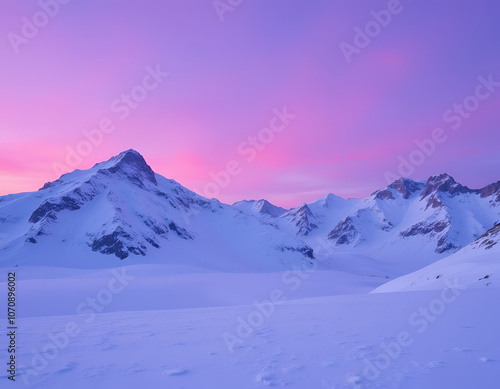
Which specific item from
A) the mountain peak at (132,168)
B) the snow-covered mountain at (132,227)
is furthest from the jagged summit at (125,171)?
the snow-covered mountain at (132,227)

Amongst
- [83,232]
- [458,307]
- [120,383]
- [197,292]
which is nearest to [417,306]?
[458,307]

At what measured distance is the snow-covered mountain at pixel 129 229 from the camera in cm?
7769

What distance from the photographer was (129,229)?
84.6 meters

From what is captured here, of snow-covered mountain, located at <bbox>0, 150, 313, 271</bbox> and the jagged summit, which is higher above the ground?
the jagged summit

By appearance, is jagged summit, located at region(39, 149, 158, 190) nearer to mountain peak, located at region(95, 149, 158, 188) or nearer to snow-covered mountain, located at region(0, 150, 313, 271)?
mountain peak, located at region(95, 149, 158, 188)

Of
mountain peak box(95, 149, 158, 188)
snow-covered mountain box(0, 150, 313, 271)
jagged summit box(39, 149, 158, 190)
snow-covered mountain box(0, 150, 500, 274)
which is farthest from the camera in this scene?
mountain peak box(95, 149, 158, 188)

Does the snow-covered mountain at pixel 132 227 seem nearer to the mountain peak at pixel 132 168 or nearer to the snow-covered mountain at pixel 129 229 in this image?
the snow-covered mountain at pixel 129 229

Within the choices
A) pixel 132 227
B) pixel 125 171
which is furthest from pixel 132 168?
pixel 132 227

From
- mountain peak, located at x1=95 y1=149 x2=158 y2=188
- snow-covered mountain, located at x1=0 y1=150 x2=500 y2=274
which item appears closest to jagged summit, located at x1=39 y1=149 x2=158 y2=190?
mountain peak, located at x1=95 y1=149 x2=158 y2=188

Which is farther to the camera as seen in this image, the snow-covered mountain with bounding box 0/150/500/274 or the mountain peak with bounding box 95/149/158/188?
the mountain peak with bounding box 95/149/158/188

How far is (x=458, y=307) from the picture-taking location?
331 inches

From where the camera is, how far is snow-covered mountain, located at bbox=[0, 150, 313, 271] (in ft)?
255

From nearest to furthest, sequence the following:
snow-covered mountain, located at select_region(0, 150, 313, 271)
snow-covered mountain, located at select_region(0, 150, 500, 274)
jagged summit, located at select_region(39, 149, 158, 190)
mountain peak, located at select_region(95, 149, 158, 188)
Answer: snow-covered mountain, located at select_region(0, 150, 313, 271) → snow-covered mountain, located at select_region(0, 150, 500, 274) → jagged summit, located at select_region(39, 149, 158, 190) → mountain peak, located at select_region(95, 149, 158, 188)

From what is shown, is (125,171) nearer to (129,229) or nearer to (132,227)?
(132,227)
